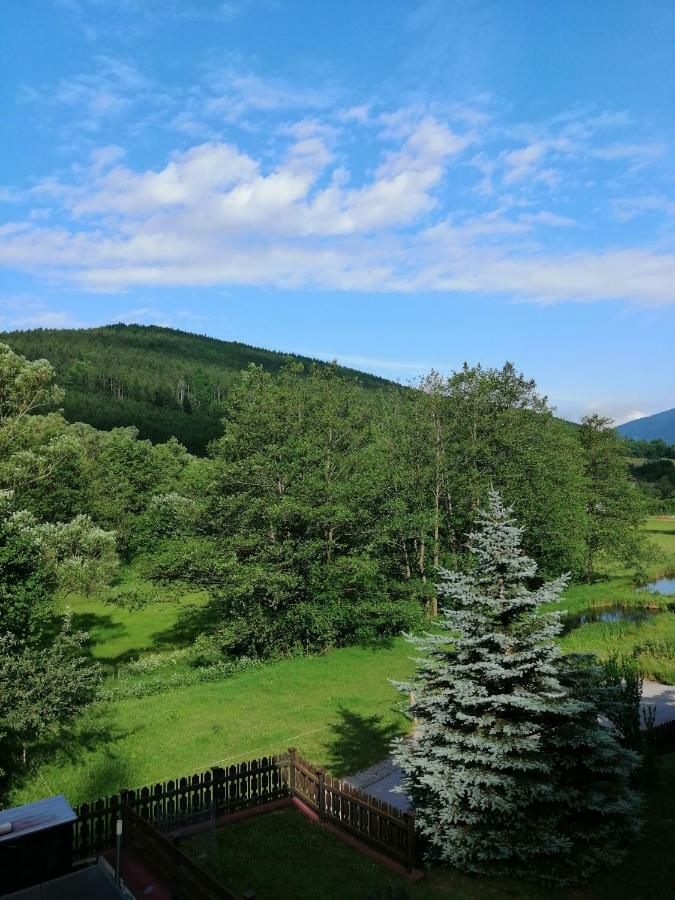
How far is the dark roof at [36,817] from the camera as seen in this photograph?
8.69 m

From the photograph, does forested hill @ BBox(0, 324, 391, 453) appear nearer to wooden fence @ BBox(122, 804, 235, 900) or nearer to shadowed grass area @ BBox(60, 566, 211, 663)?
shadowed grass area @ BBox(60, 566, 211, 663)

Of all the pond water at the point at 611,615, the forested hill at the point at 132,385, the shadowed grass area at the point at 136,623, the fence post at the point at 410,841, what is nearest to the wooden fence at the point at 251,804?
the fence post at the point at 410,841

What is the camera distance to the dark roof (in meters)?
8.69

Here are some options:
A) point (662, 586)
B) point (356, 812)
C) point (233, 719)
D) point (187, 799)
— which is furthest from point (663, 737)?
point (662, 586)

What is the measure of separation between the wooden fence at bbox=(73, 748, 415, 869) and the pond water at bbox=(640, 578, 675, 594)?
39199mm

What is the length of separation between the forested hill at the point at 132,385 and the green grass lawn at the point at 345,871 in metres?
99.6

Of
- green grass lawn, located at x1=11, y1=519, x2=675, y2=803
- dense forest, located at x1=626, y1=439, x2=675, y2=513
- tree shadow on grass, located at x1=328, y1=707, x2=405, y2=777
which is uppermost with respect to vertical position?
dense forest, located at x1=626, y1=439, x2=675, y2=513

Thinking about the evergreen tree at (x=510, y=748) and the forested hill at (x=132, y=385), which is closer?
the evergreen tree at (x=510, y=748)

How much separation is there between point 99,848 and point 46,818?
3.85 m

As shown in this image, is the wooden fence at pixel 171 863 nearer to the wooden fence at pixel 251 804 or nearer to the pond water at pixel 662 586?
the wooden fence at pixel 251 804

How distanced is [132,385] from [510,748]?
152m

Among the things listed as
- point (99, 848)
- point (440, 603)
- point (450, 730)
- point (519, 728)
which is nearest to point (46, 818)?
point (99, 848)

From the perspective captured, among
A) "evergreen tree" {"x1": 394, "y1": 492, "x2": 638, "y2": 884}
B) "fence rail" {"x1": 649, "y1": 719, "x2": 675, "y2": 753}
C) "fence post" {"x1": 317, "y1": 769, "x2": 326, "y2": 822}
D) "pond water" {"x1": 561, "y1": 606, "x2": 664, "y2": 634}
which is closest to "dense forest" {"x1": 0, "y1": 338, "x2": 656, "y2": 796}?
"pond water" {"x1": 561, "y1": 606, "x2": 664, "y2": 634}

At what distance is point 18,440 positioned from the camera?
104 ft
